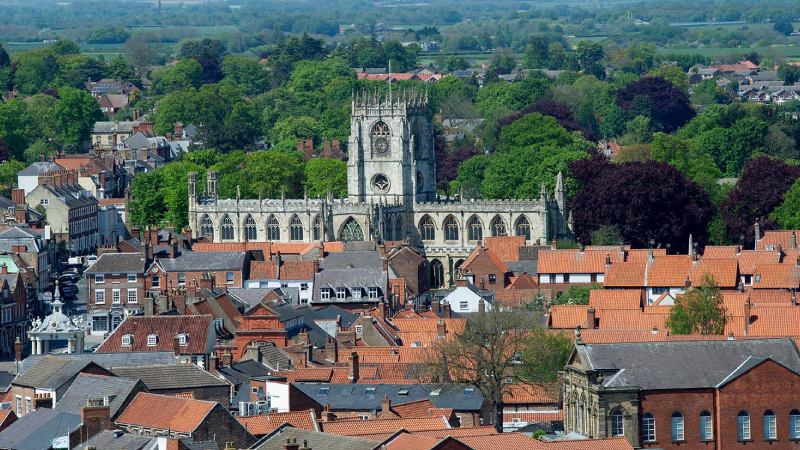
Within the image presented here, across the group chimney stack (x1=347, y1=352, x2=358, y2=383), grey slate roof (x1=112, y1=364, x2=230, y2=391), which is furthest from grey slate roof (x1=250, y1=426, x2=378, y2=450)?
chimney stack (x1=347, y1=352, x2=358, y2=383)

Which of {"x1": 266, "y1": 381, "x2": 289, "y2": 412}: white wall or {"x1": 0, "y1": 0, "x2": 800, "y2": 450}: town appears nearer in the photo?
{"x1": 0, "y1": 0, "x2": 800, "y2": 450}: town

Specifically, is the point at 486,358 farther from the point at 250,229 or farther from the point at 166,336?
the point at 250,229

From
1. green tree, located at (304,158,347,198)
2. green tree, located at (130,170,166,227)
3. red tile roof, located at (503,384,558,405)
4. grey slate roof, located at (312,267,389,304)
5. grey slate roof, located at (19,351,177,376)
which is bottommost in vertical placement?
red tile roof, located at (503,384,558,405)

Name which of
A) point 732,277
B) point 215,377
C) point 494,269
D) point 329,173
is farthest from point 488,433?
point 329,173

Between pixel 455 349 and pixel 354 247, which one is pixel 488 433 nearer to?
pixel 455 349

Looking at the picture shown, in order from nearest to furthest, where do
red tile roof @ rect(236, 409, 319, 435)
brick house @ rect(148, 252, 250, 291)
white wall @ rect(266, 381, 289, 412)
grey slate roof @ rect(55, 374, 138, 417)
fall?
red tile roof @ rect(236, 409, 319, 435)
grey slate roof @ rect(55, 374, 138, 417)
white wall @ rect(266, 381, 289, 412)
brick house @ rect(148, 252, 250, 291)

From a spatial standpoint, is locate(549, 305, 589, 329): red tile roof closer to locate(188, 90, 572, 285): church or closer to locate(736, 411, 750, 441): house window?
locate(736, 411, 750, 441): house window

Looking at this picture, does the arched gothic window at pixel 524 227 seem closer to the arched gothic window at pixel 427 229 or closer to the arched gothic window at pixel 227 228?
the arched gothic window at pixel 427 229

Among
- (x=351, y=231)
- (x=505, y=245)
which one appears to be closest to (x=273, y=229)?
(x=351, y=231)

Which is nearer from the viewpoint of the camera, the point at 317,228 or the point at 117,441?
the point at 117,441
